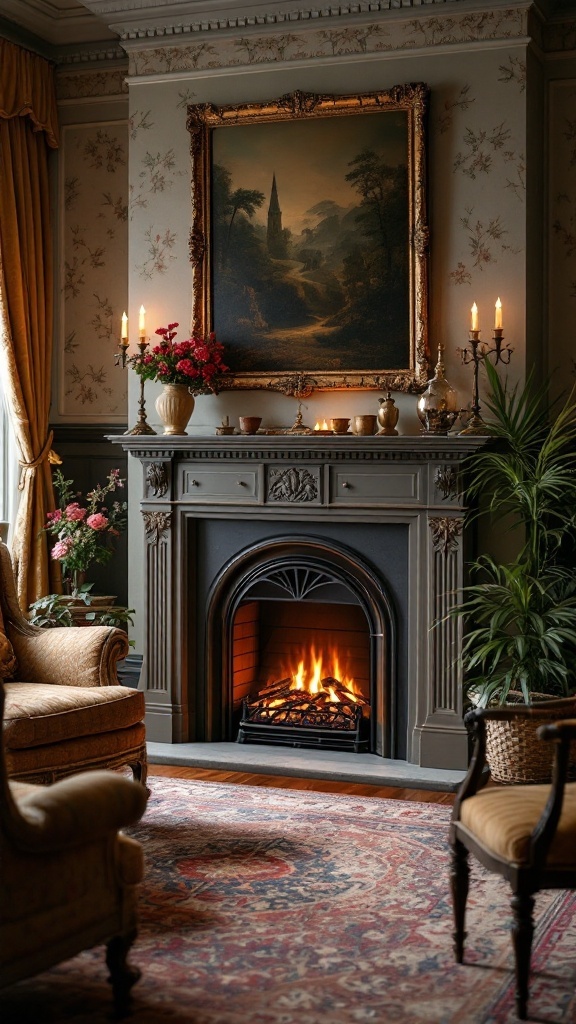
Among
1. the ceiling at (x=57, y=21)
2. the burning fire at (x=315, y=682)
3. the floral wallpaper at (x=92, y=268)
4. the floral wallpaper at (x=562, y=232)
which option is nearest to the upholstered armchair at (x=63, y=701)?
the burning fire at (x=315, y=682)

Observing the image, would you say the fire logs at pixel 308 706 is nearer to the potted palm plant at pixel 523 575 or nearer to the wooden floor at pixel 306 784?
the wooden floor at pixel 306 784

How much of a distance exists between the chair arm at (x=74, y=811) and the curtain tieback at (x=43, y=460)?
11.0ft

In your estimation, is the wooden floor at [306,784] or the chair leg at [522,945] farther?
the wooden floor at [306,784]

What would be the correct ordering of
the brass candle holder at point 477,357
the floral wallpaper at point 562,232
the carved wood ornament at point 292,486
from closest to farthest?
the brass candle holder at point 477,357 → the carved wood ornament at point 292,486 → the floral wallpaper at point 562,232

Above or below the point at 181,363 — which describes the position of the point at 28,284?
above

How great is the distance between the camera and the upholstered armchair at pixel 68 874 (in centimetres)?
253

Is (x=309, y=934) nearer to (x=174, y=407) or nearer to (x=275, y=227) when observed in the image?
(x=174, y=407)

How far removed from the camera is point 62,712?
12.8 ft

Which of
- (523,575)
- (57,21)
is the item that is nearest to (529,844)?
(523,575)

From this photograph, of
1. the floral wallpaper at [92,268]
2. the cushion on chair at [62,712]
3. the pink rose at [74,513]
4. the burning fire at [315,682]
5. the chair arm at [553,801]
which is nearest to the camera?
the chair arm at [553,801]

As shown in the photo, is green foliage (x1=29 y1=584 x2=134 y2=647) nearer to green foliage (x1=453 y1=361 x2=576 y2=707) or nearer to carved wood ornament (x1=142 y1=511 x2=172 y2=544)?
carved wood ornament (x1=142 y1=511 x2=172 y2=544)

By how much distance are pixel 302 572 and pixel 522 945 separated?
9.08 feet

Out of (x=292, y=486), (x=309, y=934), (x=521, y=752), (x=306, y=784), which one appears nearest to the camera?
(x=309, y=934)

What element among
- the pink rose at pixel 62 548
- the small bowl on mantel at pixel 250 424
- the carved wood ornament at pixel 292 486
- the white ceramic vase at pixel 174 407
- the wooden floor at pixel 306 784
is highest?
the white ceramic vase at pixel 174 407
